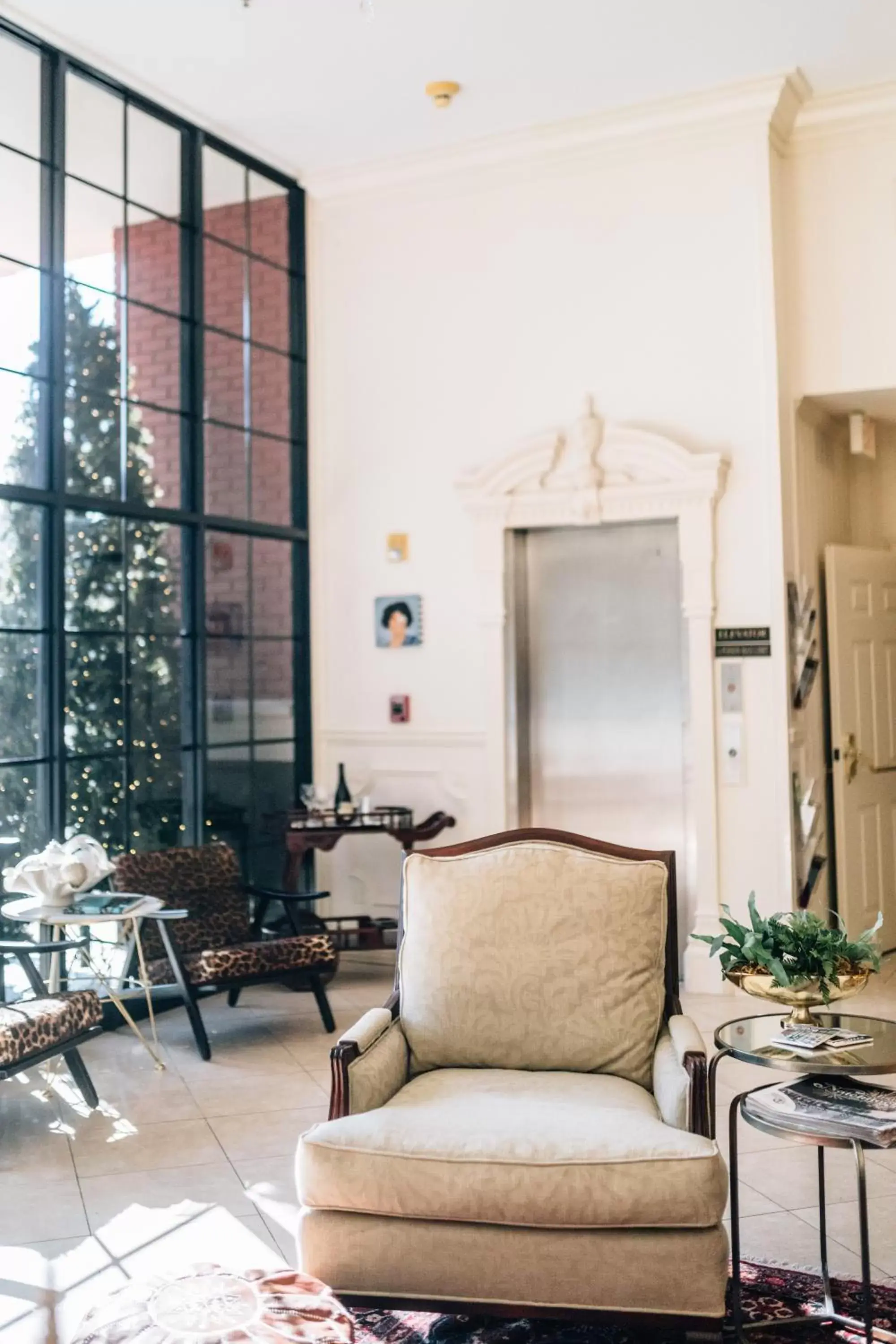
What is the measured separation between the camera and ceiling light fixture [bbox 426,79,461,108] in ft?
18.8

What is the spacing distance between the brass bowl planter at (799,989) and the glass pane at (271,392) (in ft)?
14.6

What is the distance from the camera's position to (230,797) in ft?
20.7

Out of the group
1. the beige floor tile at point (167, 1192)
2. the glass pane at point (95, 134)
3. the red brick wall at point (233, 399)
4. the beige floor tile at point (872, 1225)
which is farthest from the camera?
the red brick wall at point (233, 399)

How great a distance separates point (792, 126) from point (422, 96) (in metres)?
1.74

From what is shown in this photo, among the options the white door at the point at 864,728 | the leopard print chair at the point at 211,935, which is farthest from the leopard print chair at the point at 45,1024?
the white door at the point at 864,728

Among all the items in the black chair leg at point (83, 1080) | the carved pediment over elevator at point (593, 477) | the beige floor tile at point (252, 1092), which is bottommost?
the beige floor tile at point (252, 1092)

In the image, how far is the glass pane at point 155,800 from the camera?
5691 mm

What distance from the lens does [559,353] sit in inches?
251

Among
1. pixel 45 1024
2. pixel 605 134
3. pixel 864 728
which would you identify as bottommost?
pixel 45 1024

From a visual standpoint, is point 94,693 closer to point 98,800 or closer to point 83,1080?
point 98,800

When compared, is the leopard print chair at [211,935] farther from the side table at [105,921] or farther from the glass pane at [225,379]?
the glass pane at [225,379]

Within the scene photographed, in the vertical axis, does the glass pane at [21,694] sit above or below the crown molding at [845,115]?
below

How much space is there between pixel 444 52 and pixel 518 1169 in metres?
4.65

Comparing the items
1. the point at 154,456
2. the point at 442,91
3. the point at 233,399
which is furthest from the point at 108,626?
the point at 442,91
